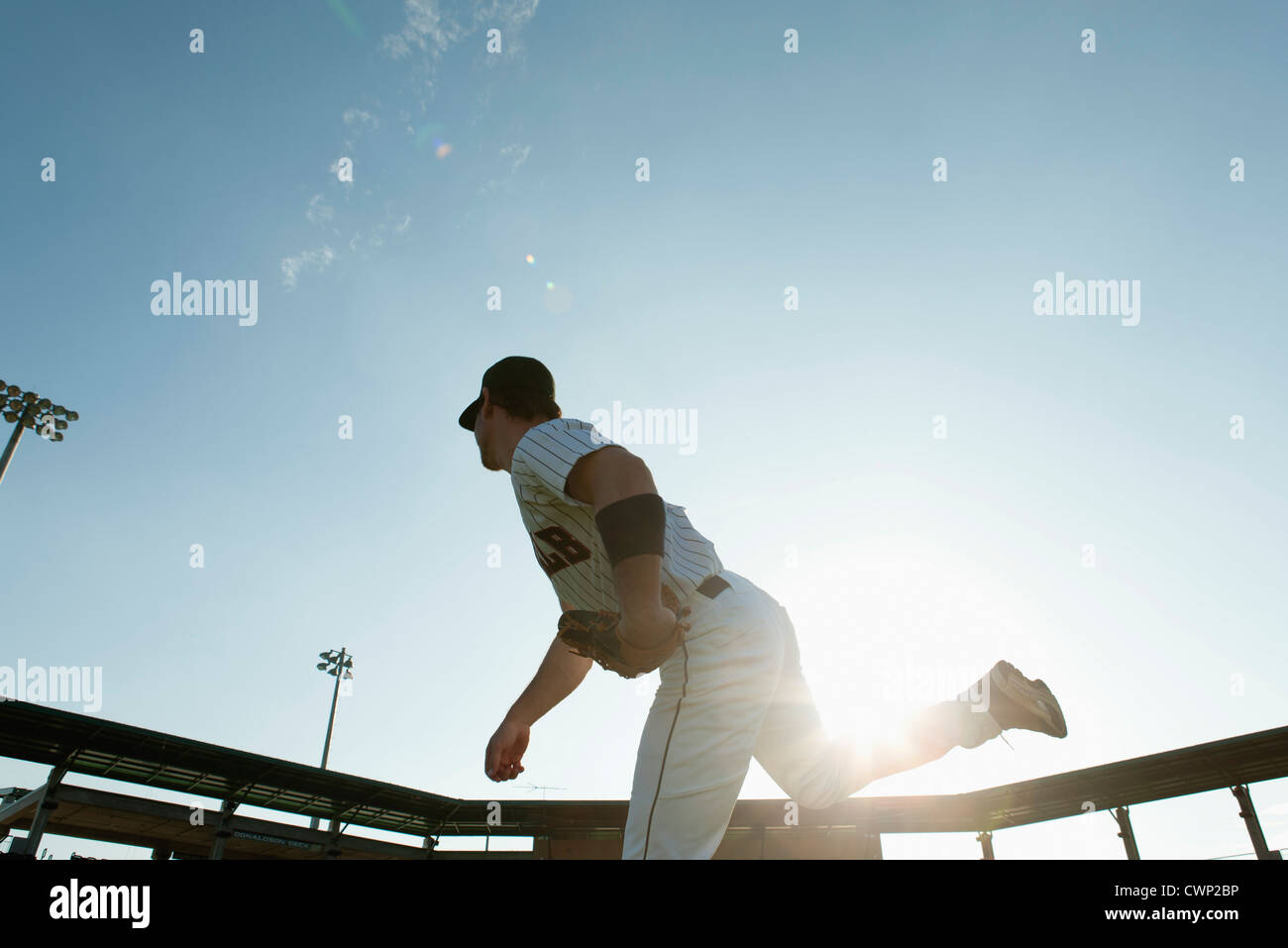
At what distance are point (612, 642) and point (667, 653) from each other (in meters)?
0.17

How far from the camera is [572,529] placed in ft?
8.02

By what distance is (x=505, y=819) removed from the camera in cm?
2395

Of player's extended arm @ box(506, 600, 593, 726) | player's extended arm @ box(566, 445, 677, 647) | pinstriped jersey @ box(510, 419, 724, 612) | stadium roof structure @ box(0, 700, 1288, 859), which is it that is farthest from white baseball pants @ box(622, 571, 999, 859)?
stadium roof structure @ box(0, 700, 1288, 859)

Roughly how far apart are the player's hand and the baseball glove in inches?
26.9

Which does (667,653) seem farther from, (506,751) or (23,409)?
(23,409)

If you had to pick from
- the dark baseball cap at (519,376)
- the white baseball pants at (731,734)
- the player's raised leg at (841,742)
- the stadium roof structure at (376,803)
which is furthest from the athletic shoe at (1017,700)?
the stadium roof structure at (376,803)

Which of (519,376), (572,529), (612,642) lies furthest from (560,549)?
(519,376)

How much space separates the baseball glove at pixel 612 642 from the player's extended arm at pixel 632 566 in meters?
0.04

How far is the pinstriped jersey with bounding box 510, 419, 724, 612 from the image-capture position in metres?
2.29

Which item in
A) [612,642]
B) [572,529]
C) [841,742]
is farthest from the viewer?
[841,742]

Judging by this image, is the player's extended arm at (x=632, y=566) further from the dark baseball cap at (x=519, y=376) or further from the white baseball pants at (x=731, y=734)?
the dark baseball cap at (x=519, y=376)
